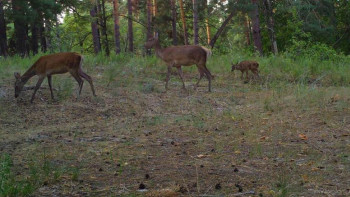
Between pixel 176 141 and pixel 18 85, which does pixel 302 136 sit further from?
pixel 18 85

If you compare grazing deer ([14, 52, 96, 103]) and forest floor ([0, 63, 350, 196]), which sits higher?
grazing deer ([14, 52, 96, 103])

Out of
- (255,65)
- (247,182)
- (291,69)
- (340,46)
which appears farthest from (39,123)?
(340,46)

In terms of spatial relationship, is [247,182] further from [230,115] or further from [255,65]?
[255,65]

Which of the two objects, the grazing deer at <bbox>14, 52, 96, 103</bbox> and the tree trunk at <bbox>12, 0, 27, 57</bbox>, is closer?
the grazing deer at <bbox>14, 52, 96, 103</bbox>

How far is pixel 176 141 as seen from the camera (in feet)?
22.9

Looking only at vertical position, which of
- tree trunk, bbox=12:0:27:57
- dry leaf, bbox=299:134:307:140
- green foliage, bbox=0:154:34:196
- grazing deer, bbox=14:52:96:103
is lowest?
dry leaf, bbox=299:134:307:140

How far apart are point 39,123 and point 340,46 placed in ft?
84.9

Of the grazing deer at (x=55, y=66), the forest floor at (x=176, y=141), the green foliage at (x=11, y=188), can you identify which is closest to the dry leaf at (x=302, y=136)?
the forest floor at (x=176, y=141)

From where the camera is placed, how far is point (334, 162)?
5496mm

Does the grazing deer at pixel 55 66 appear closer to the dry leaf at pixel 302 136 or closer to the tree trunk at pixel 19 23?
the dry leaf at pixel 302 136

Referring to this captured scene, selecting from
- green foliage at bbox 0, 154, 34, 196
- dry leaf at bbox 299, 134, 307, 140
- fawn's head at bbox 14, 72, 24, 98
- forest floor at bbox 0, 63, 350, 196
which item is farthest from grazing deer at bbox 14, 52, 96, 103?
green foliage at bbox 0, 154, 34, 196

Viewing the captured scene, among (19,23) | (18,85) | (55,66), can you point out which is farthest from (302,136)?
(19,23)

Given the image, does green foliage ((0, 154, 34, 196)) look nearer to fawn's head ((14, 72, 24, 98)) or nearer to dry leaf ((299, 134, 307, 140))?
dry leaf ((299, 134, 307, 140))

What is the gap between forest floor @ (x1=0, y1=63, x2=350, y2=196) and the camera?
464 cm
